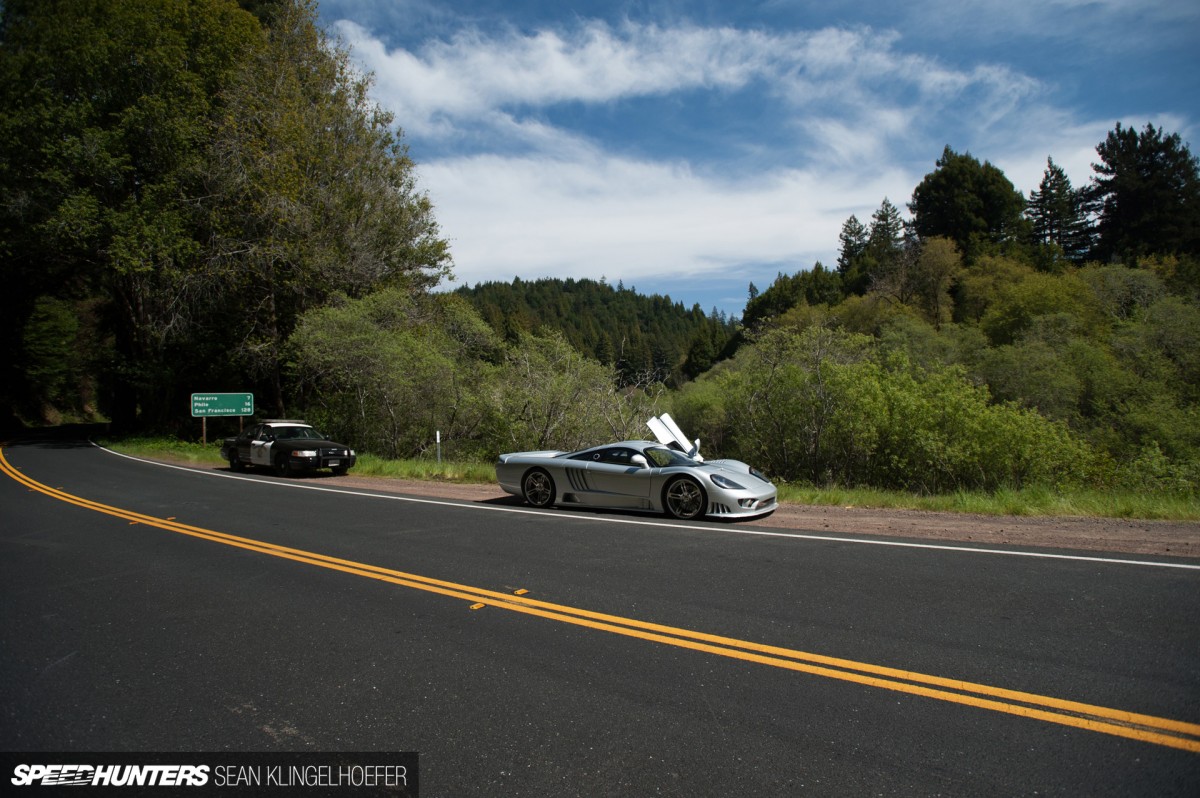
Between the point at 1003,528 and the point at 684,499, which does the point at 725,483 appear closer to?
the point at 684,499

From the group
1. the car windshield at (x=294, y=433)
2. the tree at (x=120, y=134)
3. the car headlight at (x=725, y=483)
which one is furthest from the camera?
the tree at (x=120, y=134)

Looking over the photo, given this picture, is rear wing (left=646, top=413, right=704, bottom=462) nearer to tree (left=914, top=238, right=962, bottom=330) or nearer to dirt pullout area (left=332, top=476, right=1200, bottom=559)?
dirt pullout area (left=332, top=476, right=1200, bottom=559)

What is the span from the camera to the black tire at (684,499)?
30.6 ft

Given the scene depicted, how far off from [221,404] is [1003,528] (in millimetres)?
26316

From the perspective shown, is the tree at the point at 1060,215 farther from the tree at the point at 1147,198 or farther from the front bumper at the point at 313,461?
the front bumper at the point at 313,461

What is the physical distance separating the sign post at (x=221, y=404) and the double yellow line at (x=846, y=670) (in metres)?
21.9

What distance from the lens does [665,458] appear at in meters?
10.2

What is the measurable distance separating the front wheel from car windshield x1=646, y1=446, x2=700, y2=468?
178cm

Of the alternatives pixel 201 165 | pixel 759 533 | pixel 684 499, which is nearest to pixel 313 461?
pixel 684 499

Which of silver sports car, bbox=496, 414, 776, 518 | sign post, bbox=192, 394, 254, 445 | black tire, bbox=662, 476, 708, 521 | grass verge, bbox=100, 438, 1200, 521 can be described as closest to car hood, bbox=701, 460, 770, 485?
silver sports car, bbox=496, 414, 776, 518

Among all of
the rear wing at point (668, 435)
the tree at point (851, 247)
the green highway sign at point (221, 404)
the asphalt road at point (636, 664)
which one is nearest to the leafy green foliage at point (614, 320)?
the tree at point (851, 247)

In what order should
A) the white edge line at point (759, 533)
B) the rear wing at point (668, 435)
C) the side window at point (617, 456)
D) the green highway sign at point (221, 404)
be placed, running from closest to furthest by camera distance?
the white edge line at point (759, 533), the side window at point (617, 456), the rear wing at point (668, 435), the green highway sign at point (221, 404)

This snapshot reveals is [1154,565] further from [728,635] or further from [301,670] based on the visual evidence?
[301,670]

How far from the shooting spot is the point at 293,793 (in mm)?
2953
